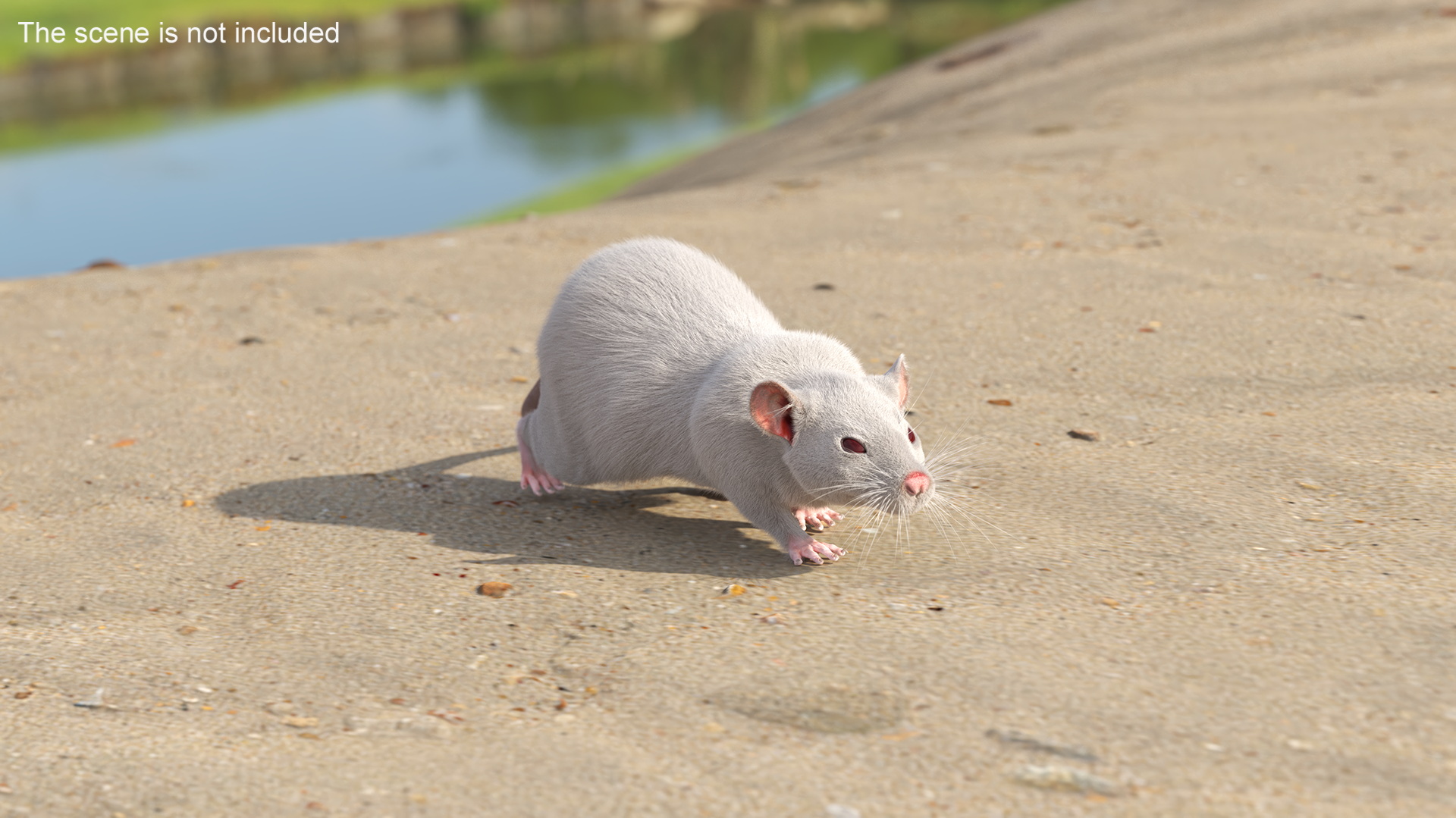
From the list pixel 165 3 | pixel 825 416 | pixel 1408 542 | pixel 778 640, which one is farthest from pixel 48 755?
pixel 165 3

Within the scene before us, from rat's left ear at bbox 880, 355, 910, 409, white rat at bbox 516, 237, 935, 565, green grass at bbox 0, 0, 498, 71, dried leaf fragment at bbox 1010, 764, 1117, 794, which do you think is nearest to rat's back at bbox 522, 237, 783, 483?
white rat at bbox 516, 237, 935, 565

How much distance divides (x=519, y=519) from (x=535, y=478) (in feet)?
0.67

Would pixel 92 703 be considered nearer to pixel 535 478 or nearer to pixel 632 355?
pixel 535 478

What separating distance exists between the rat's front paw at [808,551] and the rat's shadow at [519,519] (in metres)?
0.03

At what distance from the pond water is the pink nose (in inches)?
471

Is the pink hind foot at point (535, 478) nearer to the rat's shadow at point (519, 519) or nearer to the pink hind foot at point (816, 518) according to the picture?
the rat's shadow at point (519, 519)

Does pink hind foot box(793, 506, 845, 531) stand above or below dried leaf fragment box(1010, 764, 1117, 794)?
below

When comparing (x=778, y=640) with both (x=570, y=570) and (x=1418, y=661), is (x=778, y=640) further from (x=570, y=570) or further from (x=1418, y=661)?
(x=1418, y=661)

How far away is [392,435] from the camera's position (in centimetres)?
448

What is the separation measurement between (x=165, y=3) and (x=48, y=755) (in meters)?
29.3

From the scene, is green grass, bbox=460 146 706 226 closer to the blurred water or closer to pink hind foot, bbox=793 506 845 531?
the blurred water

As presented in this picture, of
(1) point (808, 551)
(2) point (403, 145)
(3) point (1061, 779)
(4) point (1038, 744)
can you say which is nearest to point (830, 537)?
(1) point (808, 551)

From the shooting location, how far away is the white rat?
3.23 metres

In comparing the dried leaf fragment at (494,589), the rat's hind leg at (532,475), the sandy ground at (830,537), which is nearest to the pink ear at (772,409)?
the sandy ground at (830,537)
